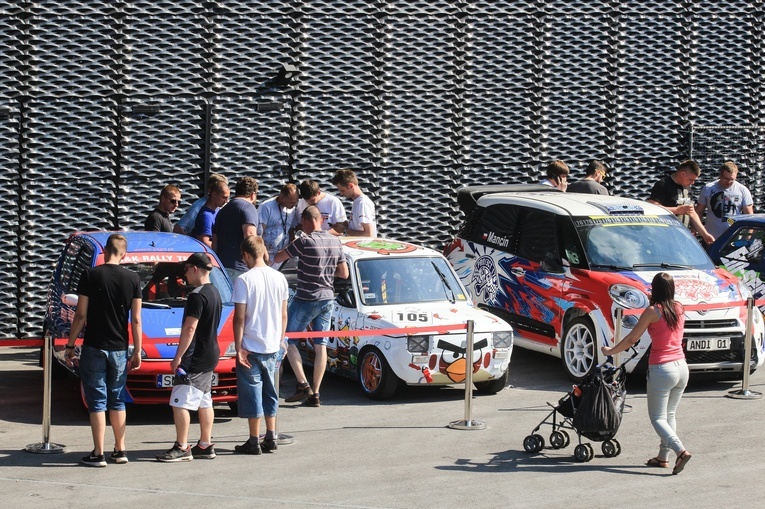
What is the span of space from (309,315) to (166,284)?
1415 millimetres

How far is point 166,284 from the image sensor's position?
12.0m

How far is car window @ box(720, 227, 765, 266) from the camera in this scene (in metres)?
14.8

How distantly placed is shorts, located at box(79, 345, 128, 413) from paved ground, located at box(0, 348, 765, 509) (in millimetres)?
513

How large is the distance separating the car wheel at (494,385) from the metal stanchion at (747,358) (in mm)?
2299

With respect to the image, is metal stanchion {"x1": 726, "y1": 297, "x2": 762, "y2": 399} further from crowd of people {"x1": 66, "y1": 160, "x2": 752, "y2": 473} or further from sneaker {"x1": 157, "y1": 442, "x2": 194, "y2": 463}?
sneaker {"x1": 157, "y1": 442, "x2": 194, "y2": 463}

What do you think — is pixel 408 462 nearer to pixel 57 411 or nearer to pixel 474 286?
pixel 57 411

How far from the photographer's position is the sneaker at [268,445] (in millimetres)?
10273

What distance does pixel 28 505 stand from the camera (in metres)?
8.56

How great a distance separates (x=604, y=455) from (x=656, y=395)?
73 centimetres

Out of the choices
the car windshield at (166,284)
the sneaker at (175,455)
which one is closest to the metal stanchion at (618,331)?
the car windshield at (166,284)

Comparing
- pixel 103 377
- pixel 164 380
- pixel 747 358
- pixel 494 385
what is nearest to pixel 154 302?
pixel 164 380

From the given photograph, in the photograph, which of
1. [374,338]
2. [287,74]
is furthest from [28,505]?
[287,74]

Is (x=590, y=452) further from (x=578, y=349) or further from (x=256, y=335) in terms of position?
(x=578, y=349)

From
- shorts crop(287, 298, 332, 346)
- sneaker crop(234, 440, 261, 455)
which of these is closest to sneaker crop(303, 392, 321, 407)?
shorts crop(287, 298, 332, 346)
